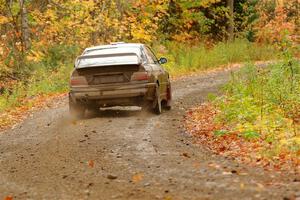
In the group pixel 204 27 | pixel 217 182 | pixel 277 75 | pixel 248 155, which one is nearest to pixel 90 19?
pixel 204 27

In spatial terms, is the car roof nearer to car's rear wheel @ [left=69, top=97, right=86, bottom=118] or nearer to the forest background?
car's rear wheel @ [left=69, top=97, right=86, bottom=118]

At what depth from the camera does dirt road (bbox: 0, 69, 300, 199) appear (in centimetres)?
722

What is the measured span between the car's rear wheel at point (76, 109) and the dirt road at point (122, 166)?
→ 11.6 inches

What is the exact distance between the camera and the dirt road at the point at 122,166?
23.7ft

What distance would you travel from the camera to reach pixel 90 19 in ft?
86.1

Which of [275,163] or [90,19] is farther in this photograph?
[90,19]

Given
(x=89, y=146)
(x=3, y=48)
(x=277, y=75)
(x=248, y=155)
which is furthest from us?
(x=3, y=48)

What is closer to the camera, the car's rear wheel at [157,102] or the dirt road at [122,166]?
the dirt road at [122,166]

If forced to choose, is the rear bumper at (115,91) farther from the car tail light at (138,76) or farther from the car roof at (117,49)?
the car roof at (117,49)

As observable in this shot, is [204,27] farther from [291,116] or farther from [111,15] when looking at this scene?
[291,116]

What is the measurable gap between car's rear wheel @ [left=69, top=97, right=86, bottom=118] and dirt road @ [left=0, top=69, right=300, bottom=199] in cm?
29

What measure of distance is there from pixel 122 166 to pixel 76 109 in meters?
5.81

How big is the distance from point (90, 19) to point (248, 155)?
17.9m

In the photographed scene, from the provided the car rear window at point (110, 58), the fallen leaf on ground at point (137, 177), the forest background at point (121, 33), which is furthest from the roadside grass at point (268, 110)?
the car rear window at point (110, 58)
